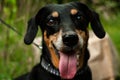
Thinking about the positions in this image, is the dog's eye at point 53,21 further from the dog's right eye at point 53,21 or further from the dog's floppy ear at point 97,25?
the dog's floppy ear at point 97,25

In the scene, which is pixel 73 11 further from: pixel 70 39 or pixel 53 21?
pixel 70 39

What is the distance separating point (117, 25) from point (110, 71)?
466 centimetres

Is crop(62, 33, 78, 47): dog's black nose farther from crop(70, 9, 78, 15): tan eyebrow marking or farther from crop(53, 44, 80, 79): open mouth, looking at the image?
crop(70, 9, 78, 15): tan eyebrow marking

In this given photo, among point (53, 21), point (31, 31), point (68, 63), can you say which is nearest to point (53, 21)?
point (53, 21)

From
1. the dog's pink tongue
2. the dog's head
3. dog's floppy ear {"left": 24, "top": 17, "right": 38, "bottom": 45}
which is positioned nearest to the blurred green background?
dog's floppy ear {"left": 24, "top": 17, "right": 38, "bottom": 45}

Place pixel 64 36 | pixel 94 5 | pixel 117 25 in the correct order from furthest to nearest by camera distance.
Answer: pixel 117 25 → pixel 94 5 → pixel 64 36

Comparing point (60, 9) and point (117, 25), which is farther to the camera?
point (117, 25)

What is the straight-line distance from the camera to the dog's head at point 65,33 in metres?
6.30

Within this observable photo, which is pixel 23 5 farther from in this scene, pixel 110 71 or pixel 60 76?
pixel 60 76

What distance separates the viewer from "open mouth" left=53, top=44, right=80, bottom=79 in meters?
6.40

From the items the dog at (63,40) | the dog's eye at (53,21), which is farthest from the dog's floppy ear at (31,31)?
the dog's eye at (53,21)

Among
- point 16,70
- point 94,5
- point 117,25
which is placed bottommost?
point 117,25

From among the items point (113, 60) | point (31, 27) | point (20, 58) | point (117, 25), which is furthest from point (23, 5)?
point (117, 25)

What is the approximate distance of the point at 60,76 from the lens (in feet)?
21.5
